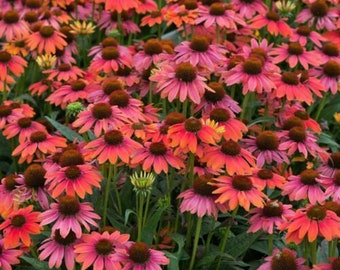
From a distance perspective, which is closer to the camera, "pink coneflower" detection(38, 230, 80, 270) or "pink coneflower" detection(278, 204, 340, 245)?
"pink coneflower" detection(278, 204, 340, 245)

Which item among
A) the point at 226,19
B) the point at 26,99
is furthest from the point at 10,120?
the point at 226,19

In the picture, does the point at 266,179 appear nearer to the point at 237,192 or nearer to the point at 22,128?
the point at 237,192

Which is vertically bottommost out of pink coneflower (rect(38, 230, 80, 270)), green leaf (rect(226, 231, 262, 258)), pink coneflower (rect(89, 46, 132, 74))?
green leaf (rect(226, 231, 262, 258))

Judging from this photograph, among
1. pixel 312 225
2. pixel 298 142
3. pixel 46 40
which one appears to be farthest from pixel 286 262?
pixel 46 40

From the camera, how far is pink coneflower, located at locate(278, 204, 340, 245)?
2.02m

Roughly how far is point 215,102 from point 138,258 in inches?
35.7

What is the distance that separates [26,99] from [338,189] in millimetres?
1703

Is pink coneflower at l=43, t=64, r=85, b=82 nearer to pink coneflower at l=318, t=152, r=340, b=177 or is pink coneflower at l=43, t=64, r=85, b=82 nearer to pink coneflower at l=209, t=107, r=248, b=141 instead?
pink coneflower at l=209, t=107, r=248, b=141

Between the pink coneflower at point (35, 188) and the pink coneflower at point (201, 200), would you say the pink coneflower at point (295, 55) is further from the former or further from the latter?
the pink coneflower at point (35, 188)

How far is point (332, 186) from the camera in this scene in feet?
7.86

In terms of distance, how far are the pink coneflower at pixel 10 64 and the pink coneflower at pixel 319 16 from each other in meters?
1.50

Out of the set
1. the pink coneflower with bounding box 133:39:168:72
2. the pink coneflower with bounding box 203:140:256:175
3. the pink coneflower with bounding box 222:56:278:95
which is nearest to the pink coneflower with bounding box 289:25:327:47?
the pink coneflower with bounding box 222:56:278:95

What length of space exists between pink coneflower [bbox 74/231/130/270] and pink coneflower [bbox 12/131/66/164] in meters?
0.66

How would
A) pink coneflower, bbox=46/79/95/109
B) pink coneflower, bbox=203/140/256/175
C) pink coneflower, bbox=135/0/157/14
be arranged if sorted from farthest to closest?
pink coneflower, bbox=135/0/157/14 → pink coneflower, bbox=46/79/95/109 → pink coneflower, bbox=203/140/256/175
